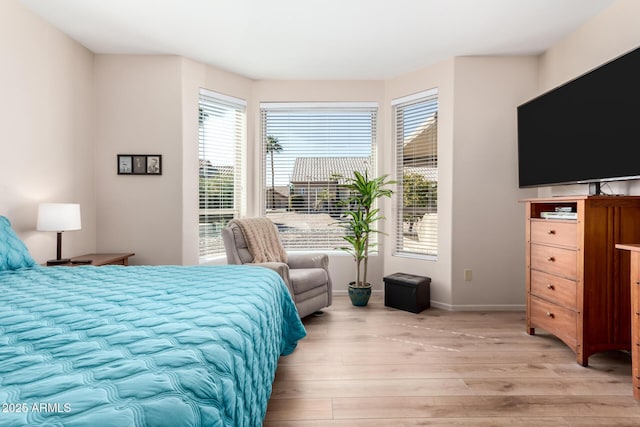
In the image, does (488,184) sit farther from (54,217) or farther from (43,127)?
(43,127)

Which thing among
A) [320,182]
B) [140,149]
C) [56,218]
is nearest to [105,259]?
[56,218]

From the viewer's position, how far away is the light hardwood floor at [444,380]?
1.83 metres

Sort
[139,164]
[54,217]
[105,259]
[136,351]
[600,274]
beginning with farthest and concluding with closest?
1. [139,164]
2. [105,259]
3. [54,217]
4. [600,274]
5. [136,351]

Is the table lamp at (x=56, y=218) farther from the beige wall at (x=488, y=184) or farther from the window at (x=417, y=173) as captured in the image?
the beige wall at (x=488, y=184)

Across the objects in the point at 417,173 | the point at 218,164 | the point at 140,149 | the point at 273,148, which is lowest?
the point at 417,173

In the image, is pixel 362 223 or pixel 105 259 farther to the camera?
pixel 362 223

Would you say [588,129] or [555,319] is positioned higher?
[588,129]

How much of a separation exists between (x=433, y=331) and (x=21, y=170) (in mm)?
3620

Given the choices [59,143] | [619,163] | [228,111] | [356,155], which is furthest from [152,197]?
[619,163]

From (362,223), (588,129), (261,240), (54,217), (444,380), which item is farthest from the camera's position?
(362,223)

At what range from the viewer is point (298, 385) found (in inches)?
85.4

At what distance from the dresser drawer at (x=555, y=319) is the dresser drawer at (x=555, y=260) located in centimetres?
25

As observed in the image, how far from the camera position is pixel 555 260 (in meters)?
2.66

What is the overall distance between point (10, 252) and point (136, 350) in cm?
193
